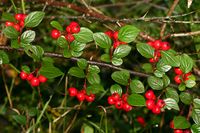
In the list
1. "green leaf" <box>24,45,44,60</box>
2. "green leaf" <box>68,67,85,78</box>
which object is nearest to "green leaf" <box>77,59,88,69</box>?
"green leaf" <box>68,67,85,78</box>

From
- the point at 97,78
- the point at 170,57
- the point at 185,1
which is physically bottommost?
the point at 97,78

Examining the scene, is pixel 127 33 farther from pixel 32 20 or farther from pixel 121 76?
pixel 32 20

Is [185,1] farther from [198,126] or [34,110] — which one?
[34,110]

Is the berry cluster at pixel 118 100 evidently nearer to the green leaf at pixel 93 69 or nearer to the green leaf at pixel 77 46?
the green leaf at pixel 93 69

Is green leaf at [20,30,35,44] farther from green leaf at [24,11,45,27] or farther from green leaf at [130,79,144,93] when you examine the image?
green leaf at [130,79,144,93]

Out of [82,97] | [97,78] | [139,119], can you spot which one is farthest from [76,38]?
[139,119]

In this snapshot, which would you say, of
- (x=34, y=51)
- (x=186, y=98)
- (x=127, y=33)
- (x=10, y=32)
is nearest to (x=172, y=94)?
(x=186, y=98)
